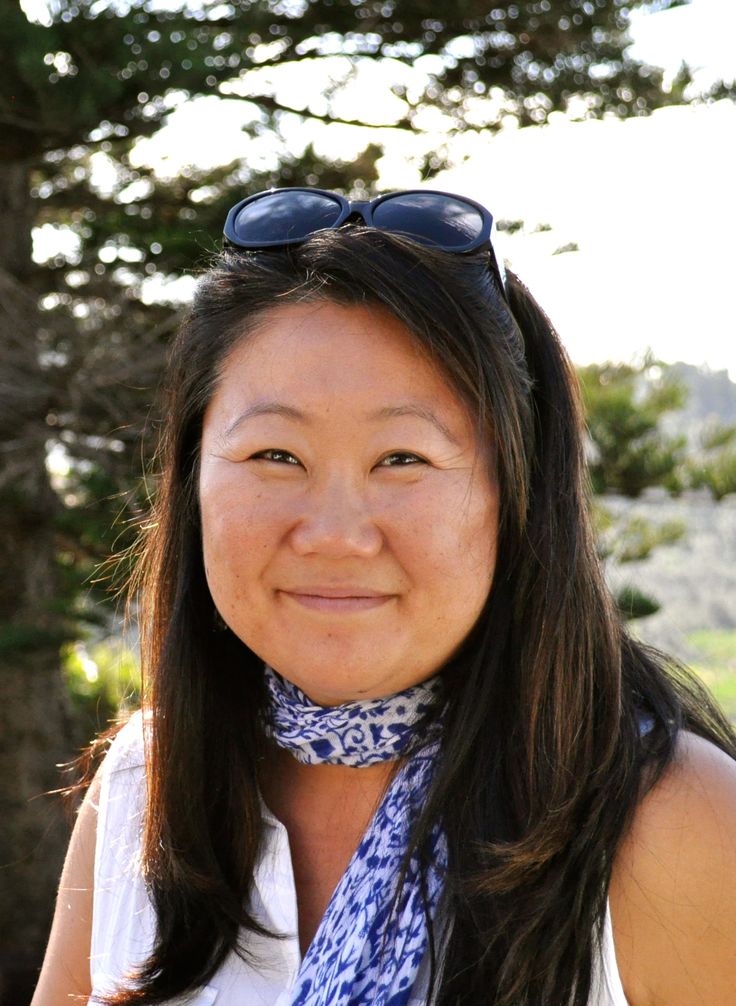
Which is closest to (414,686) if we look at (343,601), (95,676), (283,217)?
(343,601)

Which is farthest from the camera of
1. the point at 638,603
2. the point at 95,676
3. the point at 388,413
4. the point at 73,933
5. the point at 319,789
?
the point at 95,676

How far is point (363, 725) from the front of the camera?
1527 mm

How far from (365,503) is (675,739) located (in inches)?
19.1

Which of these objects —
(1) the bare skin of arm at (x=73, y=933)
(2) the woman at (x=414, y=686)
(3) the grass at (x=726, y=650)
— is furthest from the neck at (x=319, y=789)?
(3) the grass at (x=726, y=650)

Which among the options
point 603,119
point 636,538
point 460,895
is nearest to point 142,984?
point 460,895

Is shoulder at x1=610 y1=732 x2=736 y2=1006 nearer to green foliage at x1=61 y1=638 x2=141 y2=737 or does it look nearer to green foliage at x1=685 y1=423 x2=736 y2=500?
green foliage at x1=61 y1=638 x2=141 y2=737

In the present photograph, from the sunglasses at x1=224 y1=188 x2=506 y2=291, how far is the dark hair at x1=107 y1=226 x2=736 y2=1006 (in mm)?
28

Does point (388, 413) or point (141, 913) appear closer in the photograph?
point (388, 413)

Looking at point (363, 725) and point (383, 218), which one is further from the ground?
point (383, 218)

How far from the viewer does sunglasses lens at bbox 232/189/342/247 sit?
61.7 inches

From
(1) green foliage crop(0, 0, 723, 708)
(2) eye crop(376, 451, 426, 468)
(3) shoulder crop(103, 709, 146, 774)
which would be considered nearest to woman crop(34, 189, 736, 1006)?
(2) eye crop(376, 451, 426, 468)

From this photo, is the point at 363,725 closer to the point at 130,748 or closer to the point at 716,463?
the point at 130,748

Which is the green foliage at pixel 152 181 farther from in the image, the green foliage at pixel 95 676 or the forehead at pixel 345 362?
the forehead at pixel 345 362

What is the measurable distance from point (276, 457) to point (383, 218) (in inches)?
14.2
